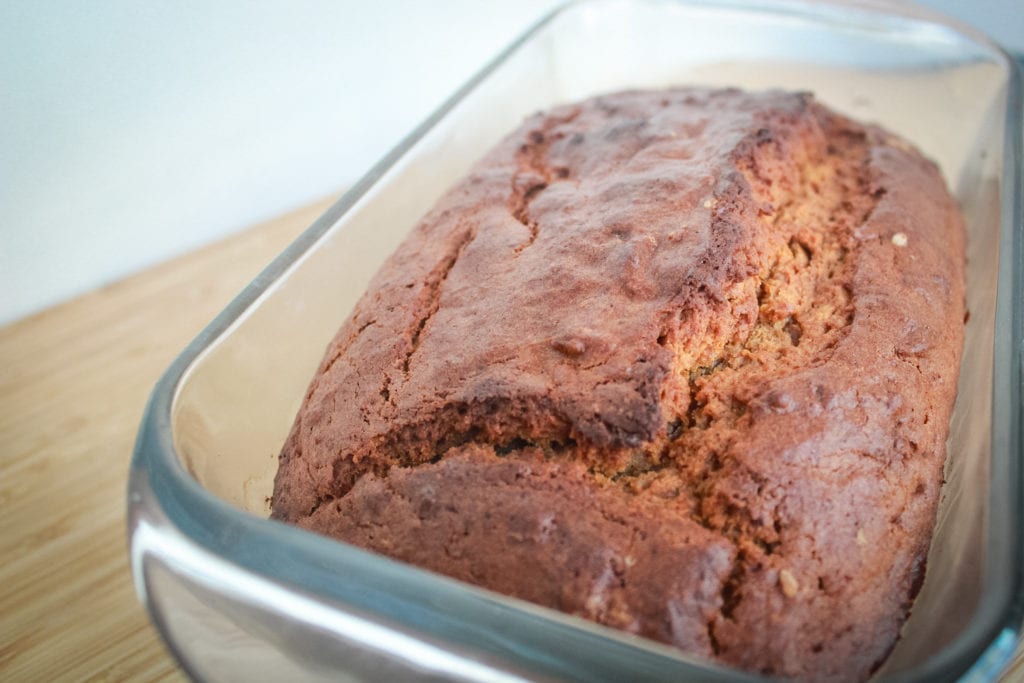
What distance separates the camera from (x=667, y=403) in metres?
1.04

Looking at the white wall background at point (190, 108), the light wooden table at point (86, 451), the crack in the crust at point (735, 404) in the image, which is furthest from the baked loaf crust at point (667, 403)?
the white wall background at point (190, 108)

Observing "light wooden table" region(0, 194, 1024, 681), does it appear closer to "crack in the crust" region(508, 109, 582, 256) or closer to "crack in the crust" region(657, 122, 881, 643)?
"crack in the crust" region(657, 122, 881, 643)

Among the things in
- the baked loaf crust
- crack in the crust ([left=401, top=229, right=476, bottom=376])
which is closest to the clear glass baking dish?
the baked loaf crust

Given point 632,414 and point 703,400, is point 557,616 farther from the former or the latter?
point 703,400

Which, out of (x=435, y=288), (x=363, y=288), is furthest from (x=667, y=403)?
(x=363, y=288)

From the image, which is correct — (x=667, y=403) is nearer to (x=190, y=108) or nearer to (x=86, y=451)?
(x=86, y=451)

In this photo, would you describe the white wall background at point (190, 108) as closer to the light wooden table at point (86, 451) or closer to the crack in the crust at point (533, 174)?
the light wooden table at point (86, 451)

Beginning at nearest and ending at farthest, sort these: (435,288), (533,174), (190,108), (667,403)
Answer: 1. (667,403)
2. (435,288)
3. (533,174)
4. (190,108)

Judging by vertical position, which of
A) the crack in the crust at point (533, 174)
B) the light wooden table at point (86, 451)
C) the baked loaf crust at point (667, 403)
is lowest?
the light wooden table at point (86, 451)

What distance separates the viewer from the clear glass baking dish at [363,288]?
770 mm

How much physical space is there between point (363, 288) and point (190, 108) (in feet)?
2.22

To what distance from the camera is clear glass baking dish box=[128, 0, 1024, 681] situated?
2.53 feet

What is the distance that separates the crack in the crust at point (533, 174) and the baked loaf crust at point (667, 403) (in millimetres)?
11

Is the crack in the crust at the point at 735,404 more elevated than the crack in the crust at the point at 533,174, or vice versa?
the crack in the crust at the point at 533,174
